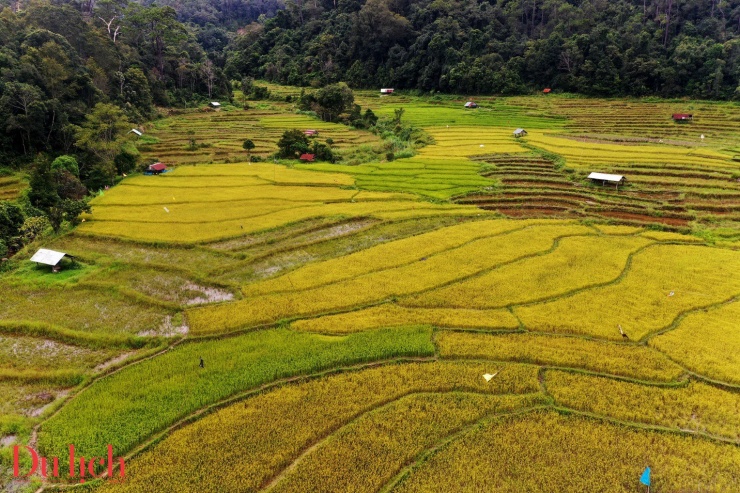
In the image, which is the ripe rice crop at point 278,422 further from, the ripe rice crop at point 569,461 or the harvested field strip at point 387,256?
the harvested field strip at point 387,256

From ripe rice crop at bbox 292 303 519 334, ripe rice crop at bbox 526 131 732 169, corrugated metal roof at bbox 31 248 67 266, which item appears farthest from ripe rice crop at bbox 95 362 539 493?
ripe rice crop at bbox 526 131 732 169

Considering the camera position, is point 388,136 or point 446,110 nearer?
point 388,136

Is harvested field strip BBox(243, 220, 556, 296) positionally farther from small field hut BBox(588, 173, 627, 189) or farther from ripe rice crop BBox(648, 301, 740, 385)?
ripe rice crop BBox(648, 301, 740, 385)

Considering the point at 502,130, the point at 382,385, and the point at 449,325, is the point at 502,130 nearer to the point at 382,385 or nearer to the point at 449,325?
the point at 449,325

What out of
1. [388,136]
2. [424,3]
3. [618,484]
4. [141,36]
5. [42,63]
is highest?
[424,3]

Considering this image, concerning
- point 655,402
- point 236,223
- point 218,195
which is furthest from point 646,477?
point 218,195

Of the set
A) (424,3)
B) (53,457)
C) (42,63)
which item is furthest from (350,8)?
(53,457)

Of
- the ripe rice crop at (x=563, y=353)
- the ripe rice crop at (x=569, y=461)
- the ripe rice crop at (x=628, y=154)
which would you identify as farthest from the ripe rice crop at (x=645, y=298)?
the ripe rice crop at (x=628, y=154)
